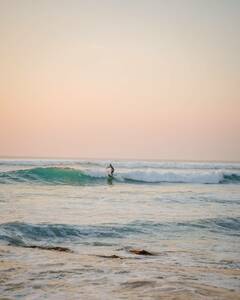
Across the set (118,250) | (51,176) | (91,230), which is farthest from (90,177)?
(118,250)

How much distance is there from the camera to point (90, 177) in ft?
113

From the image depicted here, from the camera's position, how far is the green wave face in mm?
27406

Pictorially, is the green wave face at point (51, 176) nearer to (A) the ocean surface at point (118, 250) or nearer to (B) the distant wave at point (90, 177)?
(B) the distant wave at point (90, 177)

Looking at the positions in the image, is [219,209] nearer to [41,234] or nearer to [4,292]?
[41,234]

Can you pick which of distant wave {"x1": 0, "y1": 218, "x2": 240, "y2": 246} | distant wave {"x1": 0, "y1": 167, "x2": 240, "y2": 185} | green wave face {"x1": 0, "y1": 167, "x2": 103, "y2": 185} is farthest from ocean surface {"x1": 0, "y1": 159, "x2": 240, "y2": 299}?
distant wave {"x1": 0, "y1": 167, "x2": 240, "y2": 185}

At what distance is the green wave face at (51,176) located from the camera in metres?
27.4

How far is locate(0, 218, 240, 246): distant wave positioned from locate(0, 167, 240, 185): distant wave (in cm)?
1559

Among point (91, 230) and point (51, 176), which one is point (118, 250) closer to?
point (91, 230)

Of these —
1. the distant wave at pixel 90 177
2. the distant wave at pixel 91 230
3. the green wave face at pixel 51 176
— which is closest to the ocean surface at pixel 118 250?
the distant wave at pixel 91 230

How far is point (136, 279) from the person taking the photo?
517cm

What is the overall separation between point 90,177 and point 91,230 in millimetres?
24566

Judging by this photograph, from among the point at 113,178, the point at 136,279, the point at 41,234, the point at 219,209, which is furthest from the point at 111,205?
the point at 113,178

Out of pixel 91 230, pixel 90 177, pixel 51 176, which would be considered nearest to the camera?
pixel 91 230

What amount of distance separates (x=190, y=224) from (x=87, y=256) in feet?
17.2
